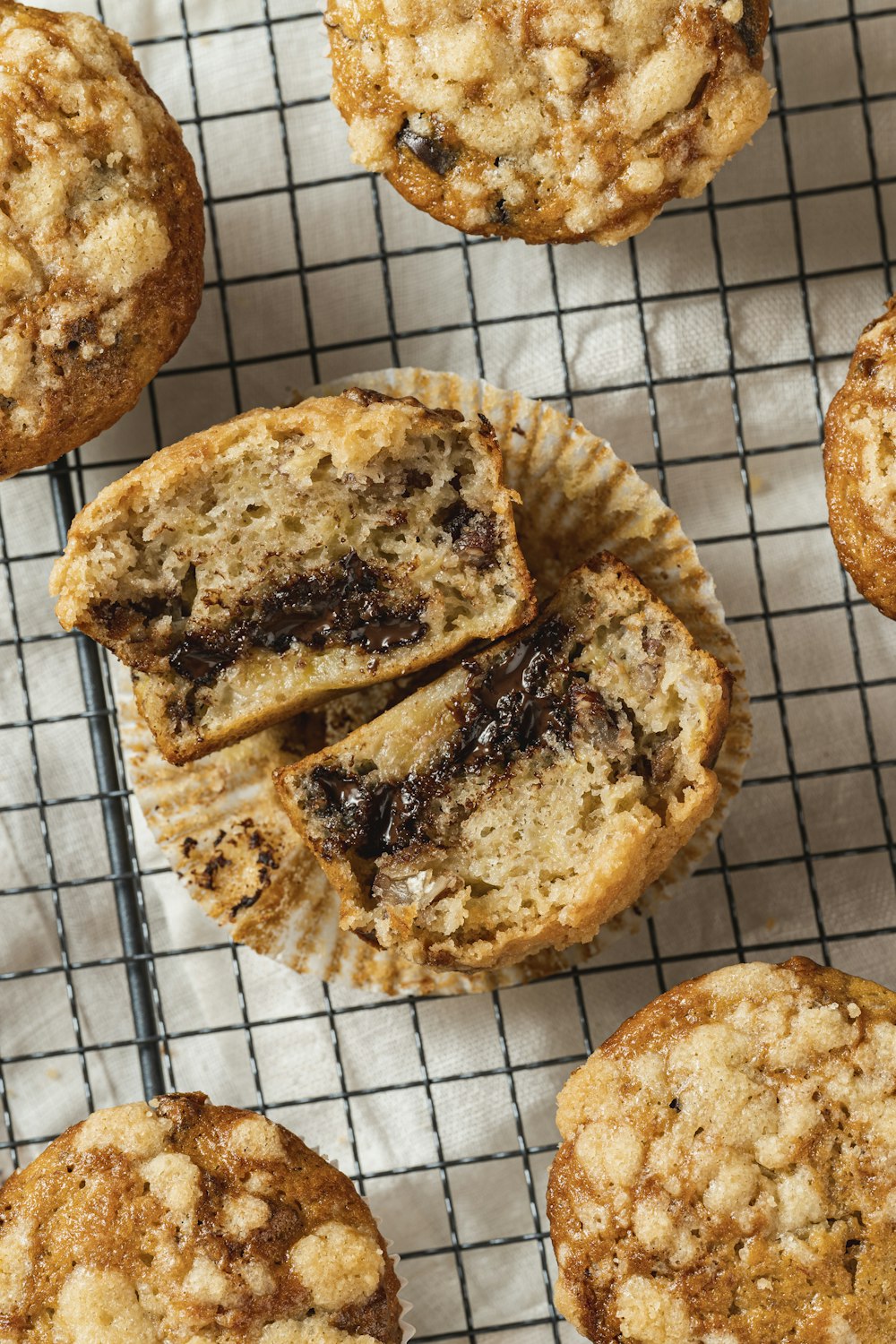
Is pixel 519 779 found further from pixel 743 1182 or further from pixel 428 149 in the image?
pixel 428 149

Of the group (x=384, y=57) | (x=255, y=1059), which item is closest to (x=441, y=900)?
(x=255, y=1059)

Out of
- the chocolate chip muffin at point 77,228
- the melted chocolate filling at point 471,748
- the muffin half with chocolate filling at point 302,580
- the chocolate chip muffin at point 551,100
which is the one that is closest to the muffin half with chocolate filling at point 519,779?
the melted chocolate filling at point 471,748

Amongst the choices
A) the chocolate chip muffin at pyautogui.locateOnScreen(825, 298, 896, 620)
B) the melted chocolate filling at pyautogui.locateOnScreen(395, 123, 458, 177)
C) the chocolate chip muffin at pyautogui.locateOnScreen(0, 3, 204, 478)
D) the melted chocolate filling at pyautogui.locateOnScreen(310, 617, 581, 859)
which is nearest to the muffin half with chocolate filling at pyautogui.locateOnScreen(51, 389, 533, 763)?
the melted chocolate filling at pyautogui.locateOnScreen(310, 617, 581, 859)

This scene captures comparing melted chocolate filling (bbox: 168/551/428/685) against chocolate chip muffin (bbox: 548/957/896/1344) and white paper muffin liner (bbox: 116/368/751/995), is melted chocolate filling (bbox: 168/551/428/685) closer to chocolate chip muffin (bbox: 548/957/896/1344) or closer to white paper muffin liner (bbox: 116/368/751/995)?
white paper muffin liner (bbox: 116/368/751/995)

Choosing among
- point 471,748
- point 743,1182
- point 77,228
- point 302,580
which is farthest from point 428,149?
point 743,1182

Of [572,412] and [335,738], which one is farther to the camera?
[572,412]

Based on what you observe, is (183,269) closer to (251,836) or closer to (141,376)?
(141,376)
